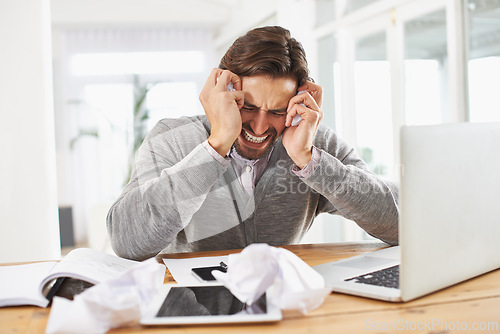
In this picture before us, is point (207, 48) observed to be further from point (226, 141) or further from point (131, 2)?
point (226, 141)

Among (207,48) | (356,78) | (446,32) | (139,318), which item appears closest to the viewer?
(139,318)

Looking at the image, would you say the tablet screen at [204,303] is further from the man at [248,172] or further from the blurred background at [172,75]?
the blurred background at [172,75]

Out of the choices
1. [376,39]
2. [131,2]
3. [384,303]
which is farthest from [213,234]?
[131,2]

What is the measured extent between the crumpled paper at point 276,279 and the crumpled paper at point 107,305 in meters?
0.13

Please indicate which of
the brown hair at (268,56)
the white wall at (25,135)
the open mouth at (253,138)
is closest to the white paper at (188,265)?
the open mouth at (253,138)

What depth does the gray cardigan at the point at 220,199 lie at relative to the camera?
1.05 m

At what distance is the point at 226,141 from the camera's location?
1081mm

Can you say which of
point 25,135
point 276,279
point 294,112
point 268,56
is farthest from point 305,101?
point 25,135

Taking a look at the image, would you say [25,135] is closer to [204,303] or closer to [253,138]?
[253,138]

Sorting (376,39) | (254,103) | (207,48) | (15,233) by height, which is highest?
(207,48)

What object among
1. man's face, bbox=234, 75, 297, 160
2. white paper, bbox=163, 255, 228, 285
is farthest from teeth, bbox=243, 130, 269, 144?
white paper, bbox=163, 255, 228, 285

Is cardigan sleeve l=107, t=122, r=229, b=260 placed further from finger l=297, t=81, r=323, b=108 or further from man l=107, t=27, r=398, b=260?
finger l=297, t=81, r=323, b=108

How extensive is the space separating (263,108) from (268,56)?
0.14m

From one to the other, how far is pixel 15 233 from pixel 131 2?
436cm
